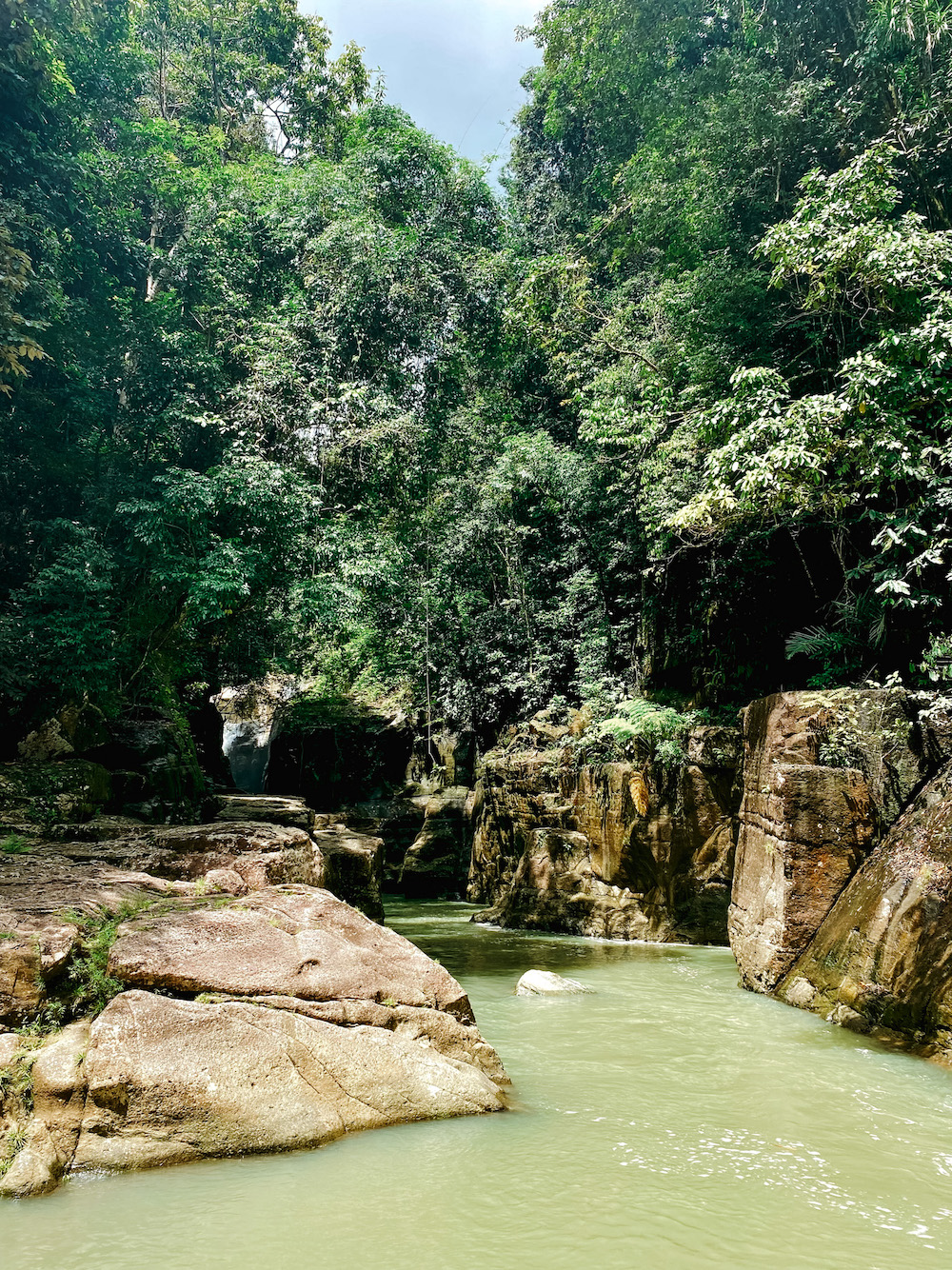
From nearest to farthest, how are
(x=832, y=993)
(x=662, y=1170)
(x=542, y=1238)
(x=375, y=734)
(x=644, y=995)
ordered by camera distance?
1. (x=542, y=1238)
2. (x=662, y=1170)
3. (x=832, y=993)
4. (x=644, y=995)
5. (x=375, y=734)

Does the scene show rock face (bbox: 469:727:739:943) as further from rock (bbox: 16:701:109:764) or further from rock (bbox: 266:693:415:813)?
rock (bbox: 266:693:415:813)

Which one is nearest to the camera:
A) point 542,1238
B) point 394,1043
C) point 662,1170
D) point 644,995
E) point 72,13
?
point 542,1238

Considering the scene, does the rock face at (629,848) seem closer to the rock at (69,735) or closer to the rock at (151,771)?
the rock at (151,771)

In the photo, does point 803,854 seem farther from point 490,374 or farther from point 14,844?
point 490,374

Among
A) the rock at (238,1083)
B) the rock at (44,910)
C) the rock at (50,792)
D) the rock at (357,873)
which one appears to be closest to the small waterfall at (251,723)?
the rock at (357,873)

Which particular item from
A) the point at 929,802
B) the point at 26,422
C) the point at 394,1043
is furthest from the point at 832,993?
the point at 26,422

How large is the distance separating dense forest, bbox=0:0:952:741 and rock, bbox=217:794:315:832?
2.34 metres

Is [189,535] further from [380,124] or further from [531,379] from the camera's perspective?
[380,124]

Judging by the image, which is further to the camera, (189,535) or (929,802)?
(189,535)

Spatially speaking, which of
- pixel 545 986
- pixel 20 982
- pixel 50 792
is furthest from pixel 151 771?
pixel 20 982

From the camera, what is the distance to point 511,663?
17875 millimetres

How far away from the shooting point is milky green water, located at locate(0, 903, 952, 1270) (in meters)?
2.80

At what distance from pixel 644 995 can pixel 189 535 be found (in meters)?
9.89

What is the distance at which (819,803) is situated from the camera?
744 centimetres
